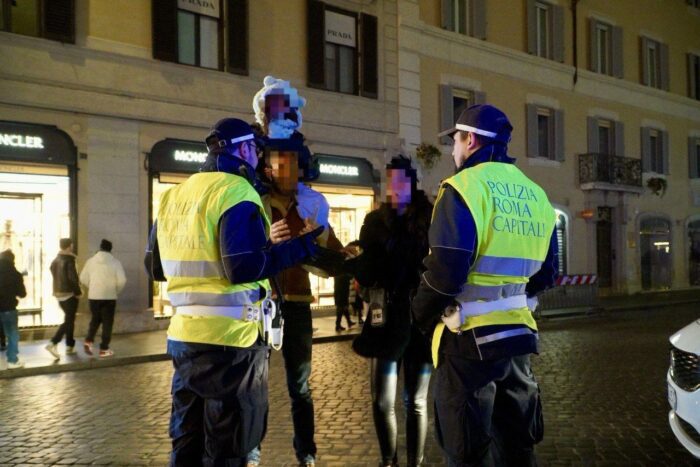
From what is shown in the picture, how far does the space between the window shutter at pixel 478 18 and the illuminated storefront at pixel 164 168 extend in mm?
10277

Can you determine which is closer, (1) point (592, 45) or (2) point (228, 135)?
(2) point (228, 135)

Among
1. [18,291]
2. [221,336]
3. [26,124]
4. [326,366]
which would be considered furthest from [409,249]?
[26,124]

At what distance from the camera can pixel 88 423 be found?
655 centimetres

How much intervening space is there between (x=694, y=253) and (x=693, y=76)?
25.4ft

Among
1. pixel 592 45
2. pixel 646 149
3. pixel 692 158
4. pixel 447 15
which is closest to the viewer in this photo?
pixel 447 15

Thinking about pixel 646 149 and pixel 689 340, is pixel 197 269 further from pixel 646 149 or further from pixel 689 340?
pixel 646 149

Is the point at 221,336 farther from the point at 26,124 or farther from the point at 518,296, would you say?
the point at 26,124

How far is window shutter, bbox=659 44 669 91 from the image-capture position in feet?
90.9

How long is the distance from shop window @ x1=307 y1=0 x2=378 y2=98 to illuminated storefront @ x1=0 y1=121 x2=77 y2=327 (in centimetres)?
Result: 656

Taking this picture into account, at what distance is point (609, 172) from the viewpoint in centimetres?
2455

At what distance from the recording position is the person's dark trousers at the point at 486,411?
2.88 m

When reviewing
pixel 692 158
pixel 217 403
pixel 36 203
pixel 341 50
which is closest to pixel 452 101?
pixel 341 50

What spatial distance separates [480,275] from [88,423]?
16.5ft

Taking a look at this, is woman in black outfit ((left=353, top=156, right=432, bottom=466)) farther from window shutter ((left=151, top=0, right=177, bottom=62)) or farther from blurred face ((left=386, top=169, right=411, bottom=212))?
window shutter ((left=151, top=0, right=177, bottom=62))
